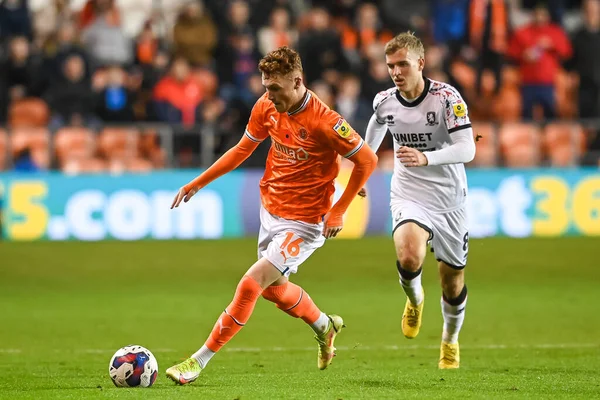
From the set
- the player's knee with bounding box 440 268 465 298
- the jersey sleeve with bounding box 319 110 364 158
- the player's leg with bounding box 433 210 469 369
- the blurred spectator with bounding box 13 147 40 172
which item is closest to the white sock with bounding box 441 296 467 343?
the player's leg with bounding box 433 210 469 369

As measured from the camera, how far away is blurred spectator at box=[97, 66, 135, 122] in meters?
18.7

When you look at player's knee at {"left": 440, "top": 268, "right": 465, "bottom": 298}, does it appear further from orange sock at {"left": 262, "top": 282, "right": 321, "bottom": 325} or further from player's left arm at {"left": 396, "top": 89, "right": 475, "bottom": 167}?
orange sock at {"left": 262, "top": 282, "right": 321, "bottom": 325}

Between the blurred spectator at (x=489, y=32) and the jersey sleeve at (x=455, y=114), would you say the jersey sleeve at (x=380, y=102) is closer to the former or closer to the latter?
the jersey sleeve at (x=455, y=114)

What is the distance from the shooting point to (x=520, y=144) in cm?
1938

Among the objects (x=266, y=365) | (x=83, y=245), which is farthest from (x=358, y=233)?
(x=266, y=365)

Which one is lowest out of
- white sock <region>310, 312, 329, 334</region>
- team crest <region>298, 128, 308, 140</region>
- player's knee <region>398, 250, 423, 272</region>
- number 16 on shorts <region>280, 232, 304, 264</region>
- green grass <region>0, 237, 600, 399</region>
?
green grass <region>0, 237, 600, 399</region>

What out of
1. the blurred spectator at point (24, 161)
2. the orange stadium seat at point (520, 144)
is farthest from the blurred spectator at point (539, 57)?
the blurred spectator at point (24, 161)

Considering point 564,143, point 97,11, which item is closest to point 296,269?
point 564,143

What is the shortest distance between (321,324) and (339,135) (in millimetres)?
1676

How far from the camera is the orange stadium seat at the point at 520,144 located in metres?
19.3

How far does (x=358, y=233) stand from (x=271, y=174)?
10.4m

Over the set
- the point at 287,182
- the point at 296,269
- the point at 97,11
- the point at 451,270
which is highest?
the point at 97,11

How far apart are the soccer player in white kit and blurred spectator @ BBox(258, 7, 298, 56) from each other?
11011 mm

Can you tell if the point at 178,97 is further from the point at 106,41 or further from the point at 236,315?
the point at 236,315
